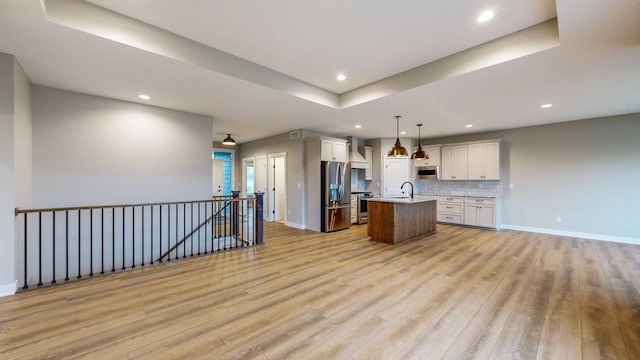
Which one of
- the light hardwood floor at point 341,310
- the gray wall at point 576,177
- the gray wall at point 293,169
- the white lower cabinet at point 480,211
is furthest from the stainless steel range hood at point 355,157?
the light hardwood floor at point 341,310

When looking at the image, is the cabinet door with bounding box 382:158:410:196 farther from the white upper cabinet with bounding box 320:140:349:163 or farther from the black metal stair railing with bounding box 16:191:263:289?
the black metal stair railing with bounding box 16:191:263:289

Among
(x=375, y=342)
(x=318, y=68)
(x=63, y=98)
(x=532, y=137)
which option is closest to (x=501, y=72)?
(x=318, y=68)

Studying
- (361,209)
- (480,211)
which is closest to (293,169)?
(361,209)

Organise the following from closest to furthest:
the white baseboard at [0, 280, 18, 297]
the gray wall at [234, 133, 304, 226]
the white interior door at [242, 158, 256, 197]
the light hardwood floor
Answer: the light hardwood floor → the white baseboard at [0, 280, 18, 297] → the gray wall at [234, 133, 304, 226] → the white interior door at [242, 158, 256, 197]

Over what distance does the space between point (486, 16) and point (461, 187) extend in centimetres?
609

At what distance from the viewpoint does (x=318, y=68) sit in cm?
360

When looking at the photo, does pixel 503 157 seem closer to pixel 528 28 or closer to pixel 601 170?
pixel 601 170

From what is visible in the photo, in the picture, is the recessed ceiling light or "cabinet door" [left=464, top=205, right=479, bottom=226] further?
"cabinet door" [left=464, top=205, right=479, bottom=226]

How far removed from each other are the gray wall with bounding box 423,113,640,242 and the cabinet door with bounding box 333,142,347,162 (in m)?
4.10

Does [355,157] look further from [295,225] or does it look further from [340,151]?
[295,225]

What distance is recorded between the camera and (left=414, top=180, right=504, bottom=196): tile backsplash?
7039 millimetres

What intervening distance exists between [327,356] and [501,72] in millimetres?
3660

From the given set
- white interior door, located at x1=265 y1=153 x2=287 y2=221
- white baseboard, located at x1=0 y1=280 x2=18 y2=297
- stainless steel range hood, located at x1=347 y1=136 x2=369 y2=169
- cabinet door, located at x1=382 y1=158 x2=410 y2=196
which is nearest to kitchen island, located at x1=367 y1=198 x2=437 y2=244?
cabinet door, located at x1=382 y1=158 x2=410 y2=196

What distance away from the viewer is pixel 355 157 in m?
7.79
